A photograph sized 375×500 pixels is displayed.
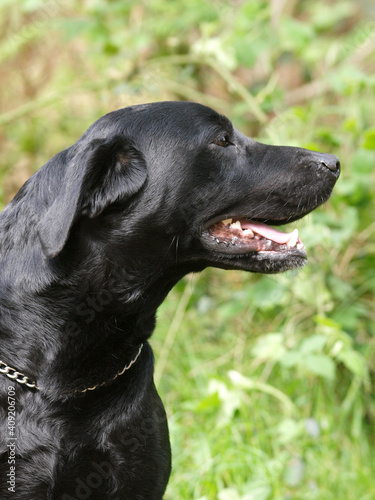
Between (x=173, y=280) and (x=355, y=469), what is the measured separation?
1.72 meters

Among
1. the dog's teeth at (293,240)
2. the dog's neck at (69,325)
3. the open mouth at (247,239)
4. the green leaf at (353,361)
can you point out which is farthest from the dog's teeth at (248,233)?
the green leaf at (353,361)

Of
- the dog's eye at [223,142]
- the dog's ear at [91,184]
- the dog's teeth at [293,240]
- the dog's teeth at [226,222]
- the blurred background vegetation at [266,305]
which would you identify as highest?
the dog's ear at [91,184]

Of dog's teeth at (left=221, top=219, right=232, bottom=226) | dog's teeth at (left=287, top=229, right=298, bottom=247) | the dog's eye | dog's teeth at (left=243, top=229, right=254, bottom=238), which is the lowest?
dog's teeth at (left=287, top=229, right=298, bottom=247)

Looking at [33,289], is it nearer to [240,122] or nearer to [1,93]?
[240,122]

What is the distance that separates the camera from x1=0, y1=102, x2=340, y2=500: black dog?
2.17m

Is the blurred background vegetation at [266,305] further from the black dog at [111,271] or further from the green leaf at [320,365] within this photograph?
the black dog at [111,271]

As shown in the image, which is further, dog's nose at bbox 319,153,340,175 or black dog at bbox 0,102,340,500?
dog's nose at bbox 319,153,340,175

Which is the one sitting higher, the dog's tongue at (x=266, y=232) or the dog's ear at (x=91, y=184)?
the dog's ear at (x=91, y=184)

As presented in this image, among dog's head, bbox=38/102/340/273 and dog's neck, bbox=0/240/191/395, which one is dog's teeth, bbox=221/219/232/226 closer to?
dog's head, bbox=38/102/340/273

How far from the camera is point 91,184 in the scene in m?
2.14

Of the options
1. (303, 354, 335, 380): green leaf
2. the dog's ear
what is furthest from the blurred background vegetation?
the dog's ear

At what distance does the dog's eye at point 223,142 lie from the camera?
244 cm

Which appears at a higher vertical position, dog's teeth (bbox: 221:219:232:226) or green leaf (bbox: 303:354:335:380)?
dog's teeth (bbox: 221:219:232:226)

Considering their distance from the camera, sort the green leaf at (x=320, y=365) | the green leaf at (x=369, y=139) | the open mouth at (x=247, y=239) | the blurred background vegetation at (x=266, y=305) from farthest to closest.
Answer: the green leaf at (x=369, y=139)
the blurred background vegetation at (x=266, y=305)
the green leaf at (x=320, y=365)
the open mouth at (x=247, y=239)
